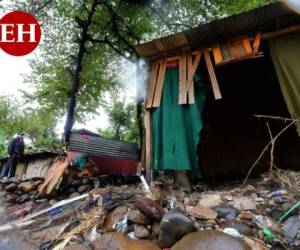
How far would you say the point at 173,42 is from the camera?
4590 mm

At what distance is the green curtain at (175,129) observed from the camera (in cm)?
433

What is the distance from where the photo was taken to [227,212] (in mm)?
2945

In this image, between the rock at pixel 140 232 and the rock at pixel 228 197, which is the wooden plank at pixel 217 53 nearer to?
the rock at pixel 228 197

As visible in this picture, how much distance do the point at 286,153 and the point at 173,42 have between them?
15.4 ft

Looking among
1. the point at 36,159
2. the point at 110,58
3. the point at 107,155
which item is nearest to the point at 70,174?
the point at 107,155

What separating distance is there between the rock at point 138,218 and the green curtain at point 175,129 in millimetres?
1500

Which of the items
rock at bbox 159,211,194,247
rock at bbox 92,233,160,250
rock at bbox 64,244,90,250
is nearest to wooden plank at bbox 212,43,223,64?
rock at bbox 159,211,194,247

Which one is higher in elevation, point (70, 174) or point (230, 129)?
point (230, 129)

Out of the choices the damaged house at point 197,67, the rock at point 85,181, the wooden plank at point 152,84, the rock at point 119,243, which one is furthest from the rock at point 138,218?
the rock at point 85,181

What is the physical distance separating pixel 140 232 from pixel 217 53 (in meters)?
3.49

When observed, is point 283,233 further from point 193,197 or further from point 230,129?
point 230,129

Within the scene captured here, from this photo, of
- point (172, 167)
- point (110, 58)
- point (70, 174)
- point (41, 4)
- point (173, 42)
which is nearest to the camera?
point (172, 167)

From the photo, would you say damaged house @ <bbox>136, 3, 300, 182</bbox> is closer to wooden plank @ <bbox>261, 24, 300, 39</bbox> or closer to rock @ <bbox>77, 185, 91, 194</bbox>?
wooden plank @ <bbox>261, 24, 300, 39</bbox>

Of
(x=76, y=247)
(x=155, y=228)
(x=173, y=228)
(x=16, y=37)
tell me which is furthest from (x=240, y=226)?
(x=16, y=37)
